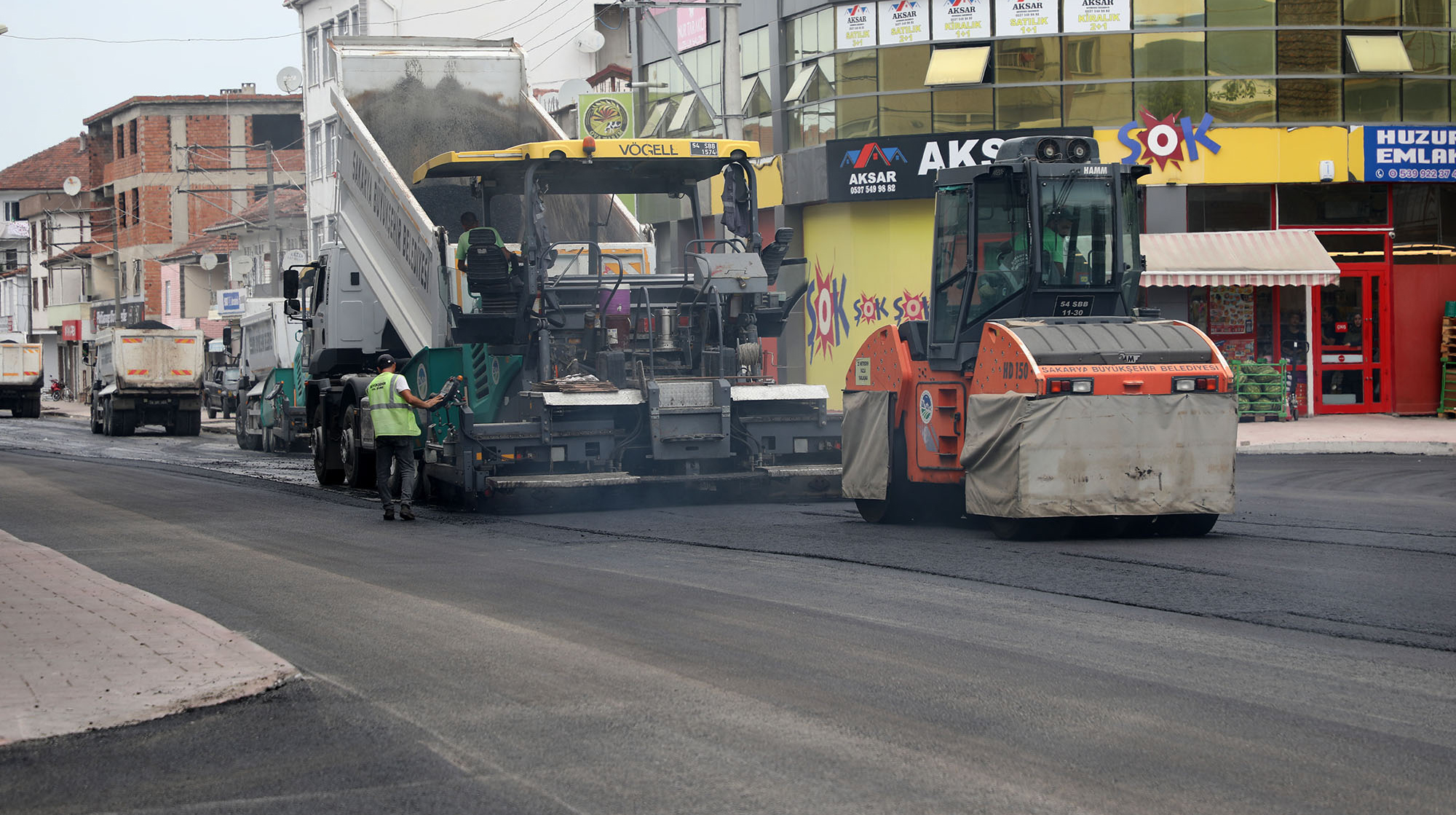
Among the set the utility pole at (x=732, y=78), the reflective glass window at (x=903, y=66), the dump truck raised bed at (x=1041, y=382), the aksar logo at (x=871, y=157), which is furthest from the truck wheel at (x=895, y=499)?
the reflective glass window at (x=903, y=66)

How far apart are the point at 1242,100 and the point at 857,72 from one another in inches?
261

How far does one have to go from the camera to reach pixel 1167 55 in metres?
29.0

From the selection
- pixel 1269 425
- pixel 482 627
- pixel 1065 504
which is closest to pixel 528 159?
pixel 1065 504

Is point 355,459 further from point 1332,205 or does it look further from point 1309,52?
point 1309,52

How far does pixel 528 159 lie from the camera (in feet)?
51.8

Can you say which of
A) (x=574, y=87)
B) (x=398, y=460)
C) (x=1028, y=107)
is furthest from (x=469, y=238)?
(x=574, y=87)

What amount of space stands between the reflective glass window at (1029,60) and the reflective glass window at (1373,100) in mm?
4874

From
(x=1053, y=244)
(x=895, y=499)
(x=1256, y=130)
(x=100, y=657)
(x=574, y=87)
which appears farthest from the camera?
(x=574, y=87)

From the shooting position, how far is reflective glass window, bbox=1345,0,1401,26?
28.8 metres

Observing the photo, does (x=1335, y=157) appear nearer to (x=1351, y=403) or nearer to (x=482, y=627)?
(x=1351, y=403)

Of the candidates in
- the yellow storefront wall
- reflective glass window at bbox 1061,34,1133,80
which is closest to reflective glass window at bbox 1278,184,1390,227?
reflective glass window at bbox 1061,34,1133,80

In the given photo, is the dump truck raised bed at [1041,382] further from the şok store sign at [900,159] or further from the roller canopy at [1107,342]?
the şok store sign at [900,159]

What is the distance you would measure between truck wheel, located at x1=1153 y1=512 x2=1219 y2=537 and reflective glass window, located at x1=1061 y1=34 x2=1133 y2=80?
698 inches

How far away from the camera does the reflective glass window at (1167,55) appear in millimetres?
28906
